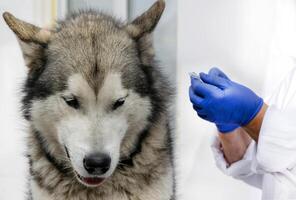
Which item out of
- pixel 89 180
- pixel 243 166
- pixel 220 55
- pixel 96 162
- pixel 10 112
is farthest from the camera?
pixel 10 112

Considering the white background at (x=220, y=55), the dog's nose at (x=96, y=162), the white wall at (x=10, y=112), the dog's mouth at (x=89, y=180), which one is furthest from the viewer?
the white wall at (x=10, y=112)

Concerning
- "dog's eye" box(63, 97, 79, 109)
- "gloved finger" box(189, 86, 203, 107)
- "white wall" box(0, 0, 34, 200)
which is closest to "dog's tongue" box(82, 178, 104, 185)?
"dog's eye" box(63, 97, 79, 109)

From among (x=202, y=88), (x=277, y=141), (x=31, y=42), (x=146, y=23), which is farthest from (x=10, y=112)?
(x=277, y=141)

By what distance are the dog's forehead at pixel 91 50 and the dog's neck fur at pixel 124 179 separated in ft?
1.01

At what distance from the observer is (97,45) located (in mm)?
1688

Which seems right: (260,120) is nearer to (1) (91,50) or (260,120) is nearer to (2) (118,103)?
(2) (118,103)

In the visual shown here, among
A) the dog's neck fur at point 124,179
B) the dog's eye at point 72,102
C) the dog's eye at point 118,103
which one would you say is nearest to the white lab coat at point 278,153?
the dog's neck fur at point 124,179

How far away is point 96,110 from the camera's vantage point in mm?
1646

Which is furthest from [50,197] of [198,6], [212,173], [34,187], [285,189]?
[198,6]

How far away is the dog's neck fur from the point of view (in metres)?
1.83

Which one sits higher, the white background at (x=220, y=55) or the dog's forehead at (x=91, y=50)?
the dog's forehead at (x=91, y=50)

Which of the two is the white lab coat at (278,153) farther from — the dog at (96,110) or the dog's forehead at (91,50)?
the dog's forehead at (91,50)

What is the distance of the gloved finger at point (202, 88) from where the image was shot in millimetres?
1754

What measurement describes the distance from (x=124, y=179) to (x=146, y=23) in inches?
21.1
